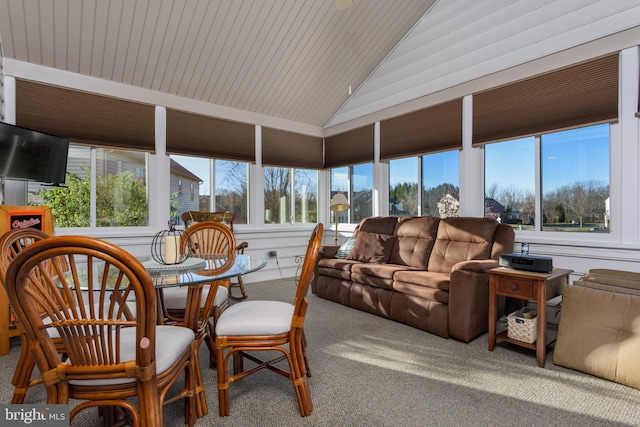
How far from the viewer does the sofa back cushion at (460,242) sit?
10.6ft

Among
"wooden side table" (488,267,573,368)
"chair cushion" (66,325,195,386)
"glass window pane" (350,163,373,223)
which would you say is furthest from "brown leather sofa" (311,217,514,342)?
"chair cushion" (66,325,195,386)

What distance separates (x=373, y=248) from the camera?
13.3 feet

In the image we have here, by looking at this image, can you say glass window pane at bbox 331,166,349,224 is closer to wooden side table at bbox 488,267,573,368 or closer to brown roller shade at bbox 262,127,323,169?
brown roller shade at bbox 262,127,323,169

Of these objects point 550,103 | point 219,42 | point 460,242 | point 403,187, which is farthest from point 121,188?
point 550,103

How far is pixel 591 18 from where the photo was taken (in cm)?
292

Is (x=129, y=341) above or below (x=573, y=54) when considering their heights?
below

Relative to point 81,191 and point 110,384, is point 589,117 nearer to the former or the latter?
point 110,384

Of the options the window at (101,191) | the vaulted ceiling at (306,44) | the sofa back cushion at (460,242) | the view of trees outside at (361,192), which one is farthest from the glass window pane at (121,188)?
the sofa back cushion at (460,242)

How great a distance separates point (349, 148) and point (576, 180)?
321 centimetres

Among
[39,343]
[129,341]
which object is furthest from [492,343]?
[39,343]

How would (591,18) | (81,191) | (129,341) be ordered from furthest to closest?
(81,191)
(591,18)
(129,341)

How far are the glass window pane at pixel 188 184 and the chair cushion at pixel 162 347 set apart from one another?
10.6 feet

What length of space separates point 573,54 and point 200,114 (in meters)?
4.33

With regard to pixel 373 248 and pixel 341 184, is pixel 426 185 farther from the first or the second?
pixel 341 184
